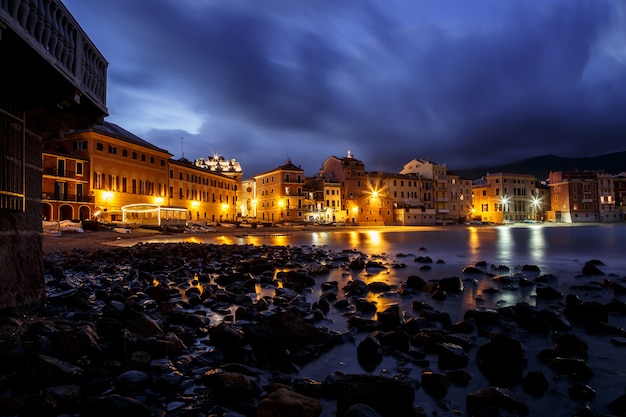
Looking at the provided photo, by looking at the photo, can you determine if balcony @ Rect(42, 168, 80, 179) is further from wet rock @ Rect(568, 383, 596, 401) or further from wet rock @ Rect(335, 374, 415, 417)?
wet rock @ Rect(568, 383, 596, 401)

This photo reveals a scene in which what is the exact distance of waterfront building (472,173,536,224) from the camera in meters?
116

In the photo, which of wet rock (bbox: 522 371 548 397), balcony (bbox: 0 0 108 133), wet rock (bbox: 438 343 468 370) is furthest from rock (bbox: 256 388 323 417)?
balcony (bbox: 0 0 108 133)

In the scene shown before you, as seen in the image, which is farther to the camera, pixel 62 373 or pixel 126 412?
pixel 62 373

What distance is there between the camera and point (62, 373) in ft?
13.3

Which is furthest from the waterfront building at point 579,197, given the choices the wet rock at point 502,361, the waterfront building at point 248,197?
the wet rock at point 502,361

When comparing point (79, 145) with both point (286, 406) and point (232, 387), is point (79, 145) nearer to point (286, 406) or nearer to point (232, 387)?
point (232, 387)

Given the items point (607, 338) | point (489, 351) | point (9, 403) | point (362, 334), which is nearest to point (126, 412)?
point (9, 403)

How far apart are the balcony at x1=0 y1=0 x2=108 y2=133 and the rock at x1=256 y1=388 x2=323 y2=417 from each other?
5.12 metres

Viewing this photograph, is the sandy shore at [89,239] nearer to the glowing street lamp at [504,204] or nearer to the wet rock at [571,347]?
the wet rock at [571,347]

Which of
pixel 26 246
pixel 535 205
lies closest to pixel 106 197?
pixel 26 246

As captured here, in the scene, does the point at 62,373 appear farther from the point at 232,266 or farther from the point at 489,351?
the point at 232,266

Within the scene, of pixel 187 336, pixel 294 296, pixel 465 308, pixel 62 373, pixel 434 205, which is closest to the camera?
pixel 62 373

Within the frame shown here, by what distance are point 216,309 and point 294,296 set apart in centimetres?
237

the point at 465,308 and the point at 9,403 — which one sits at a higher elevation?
the point at 9,403
